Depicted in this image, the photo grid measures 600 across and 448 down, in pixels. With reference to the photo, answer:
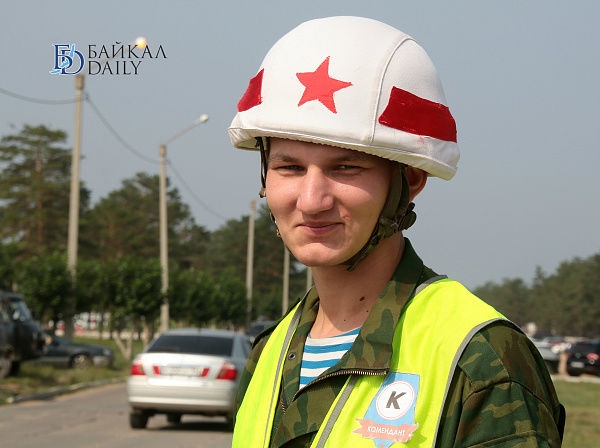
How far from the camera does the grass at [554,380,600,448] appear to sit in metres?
15.2

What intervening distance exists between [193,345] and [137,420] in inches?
53.5

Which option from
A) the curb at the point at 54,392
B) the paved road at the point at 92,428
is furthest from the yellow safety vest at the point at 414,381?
the curb at the point at 54,392

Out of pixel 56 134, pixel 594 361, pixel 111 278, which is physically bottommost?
pixel 594 361

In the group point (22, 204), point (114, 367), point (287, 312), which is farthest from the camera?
point (22, 204)

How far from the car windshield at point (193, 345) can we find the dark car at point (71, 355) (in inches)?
571

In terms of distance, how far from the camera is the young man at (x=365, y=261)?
6.52 feet

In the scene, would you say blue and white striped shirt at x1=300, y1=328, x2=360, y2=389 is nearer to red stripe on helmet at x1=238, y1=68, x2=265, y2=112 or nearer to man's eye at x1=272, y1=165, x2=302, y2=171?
man's eye at x1=272, y1=165, x2=302, y2=171

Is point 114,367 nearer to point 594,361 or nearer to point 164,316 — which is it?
point 164,316

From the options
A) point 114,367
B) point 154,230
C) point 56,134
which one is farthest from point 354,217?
point 154,230

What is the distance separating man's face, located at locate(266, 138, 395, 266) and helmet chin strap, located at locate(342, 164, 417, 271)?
0.01 metres

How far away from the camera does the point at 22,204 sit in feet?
287

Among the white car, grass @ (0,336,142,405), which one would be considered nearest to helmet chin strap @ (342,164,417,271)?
the white car

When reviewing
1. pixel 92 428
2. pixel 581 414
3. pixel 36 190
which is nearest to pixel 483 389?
pixel 92 428

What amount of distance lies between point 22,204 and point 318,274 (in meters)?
87.7
